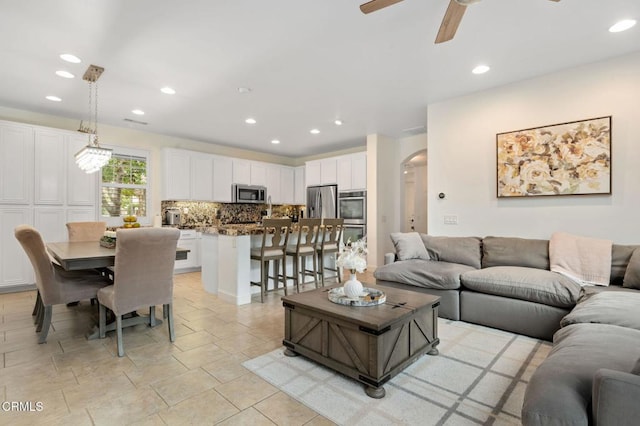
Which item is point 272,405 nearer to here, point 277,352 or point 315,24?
point 277,352

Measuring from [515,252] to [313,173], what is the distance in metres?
4.58

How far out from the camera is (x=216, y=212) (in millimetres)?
6910

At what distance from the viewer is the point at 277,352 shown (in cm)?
253

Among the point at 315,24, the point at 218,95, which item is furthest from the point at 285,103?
the point at 315,24

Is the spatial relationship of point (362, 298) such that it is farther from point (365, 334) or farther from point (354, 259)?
point (365, 334)

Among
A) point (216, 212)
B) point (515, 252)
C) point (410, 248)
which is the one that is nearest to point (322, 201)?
point (216, 212)

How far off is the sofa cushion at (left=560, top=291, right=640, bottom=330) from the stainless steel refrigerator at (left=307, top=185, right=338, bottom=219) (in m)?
4.81

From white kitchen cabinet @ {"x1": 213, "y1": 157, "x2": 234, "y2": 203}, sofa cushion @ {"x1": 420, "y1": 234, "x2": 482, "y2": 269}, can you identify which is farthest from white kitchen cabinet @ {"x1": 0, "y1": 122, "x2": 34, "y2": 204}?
sofa cushion @ {"x1": 420, "y1": 234, "x2": 482, "y2": 269}

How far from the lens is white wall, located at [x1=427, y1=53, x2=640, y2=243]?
3068 millimetres

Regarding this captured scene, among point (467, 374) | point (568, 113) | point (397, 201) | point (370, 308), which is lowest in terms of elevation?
point (467, 374)

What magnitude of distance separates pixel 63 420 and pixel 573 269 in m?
4.07

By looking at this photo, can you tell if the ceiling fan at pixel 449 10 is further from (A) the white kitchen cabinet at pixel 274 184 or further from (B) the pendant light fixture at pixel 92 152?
(A) the white kitchen cabinet at pixel 274 184

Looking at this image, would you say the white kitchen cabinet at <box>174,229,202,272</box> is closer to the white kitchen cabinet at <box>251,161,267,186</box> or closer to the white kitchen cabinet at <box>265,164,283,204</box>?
the white kitchen cabinet at <box>251,161,267,186</box>

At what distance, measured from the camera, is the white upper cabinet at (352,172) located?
20.5 ft
